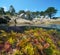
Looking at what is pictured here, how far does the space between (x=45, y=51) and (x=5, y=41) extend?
2.97ft

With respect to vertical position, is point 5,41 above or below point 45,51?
above

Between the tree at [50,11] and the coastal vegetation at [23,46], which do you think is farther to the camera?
the tree at [50,11]

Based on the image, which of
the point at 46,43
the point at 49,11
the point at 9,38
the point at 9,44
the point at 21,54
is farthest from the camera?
the point at 49,11

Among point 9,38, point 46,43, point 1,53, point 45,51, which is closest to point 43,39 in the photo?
point 46,43

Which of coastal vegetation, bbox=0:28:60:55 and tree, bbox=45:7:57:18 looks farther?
tree, bbox=45:7:57:18

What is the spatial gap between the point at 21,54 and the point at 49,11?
92.7m

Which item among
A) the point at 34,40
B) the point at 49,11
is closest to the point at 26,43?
the point at 34,40

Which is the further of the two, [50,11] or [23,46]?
[50,11]

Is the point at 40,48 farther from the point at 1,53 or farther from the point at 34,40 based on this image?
the point at 1,53

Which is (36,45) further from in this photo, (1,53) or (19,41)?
(1,53)

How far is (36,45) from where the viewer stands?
441 centimetres

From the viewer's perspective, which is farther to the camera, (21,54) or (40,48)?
(40,48)

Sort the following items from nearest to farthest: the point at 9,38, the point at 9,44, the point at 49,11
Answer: the point at 9,44 < the point at 9,38 < the point at 49,11

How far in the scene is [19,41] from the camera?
4.36m
